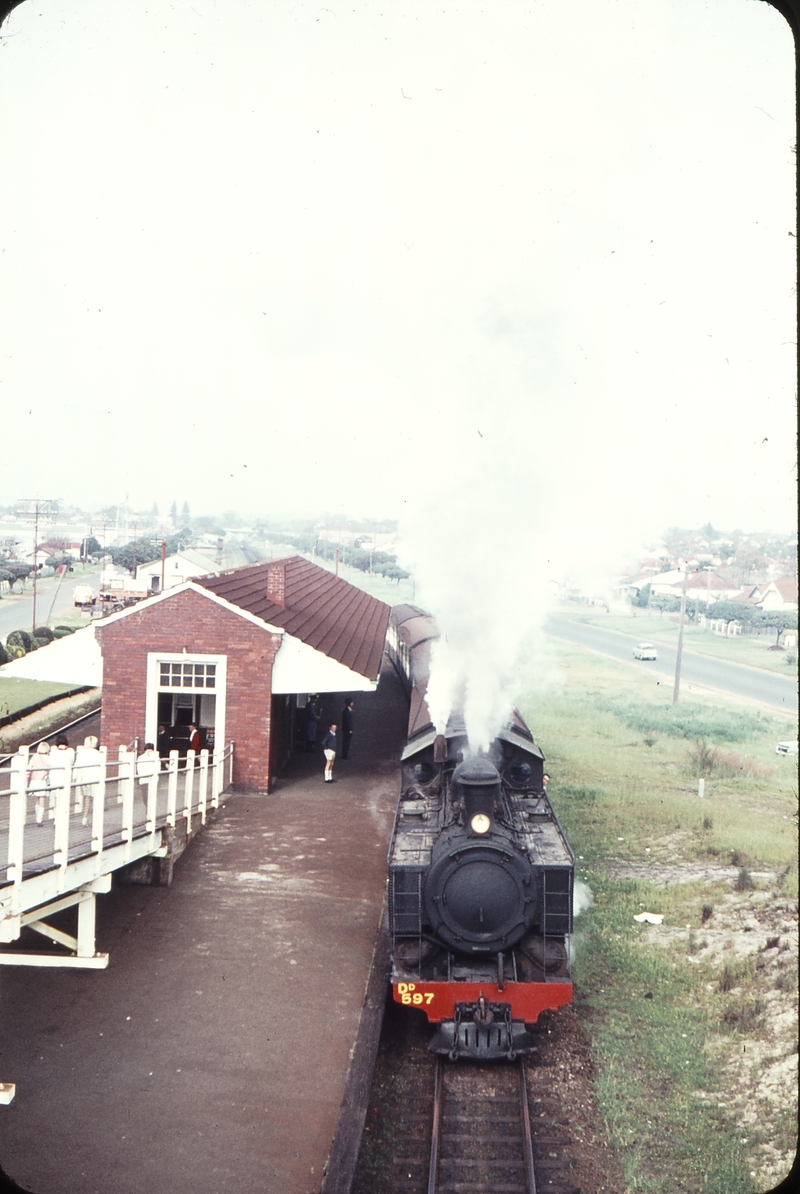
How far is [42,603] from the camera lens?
28.8 meters

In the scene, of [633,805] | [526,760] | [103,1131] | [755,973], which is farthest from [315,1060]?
[633,805]

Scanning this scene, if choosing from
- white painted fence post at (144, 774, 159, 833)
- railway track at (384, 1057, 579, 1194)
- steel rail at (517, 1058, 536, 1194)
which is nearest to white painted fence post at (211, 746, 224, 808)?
white painted fence post at (144, 774, 159, 833)

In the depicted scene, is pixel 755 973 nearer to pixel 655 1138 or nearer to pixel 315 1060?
pixel 655 1138

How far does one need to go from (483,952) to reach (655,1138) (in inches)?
84.7

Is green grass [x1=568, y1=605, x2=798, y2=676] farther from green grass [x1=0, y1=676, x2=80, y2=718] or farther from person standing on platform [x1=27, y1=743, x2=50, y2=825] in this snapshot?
person standing on platform [x1=27, y1=743, x2=50, y2=825]

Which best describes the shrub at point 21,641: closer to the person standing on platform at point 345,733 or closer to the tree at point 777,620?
the person standing on platform at point 345,733

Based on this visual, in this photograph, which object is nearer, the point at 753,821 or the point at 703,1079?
the point at 703,1079

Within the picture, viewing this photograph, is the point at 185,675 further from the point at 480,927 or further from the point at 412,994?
the point at 480,927

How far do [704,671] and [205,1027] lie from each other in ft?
110

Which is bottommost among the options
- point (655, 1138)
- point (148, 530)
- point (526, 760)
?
point (655, 1138)

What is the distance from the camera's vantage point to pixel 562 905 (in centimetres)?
863

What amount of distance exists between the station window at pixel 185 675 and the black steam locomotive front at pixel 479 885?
7.91 meters

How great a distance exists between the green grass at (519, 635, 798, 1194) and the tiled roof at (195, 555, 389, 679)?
18.2 feet

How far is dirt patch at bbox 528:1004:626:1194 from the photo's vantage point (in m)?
6.79
